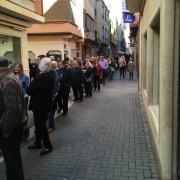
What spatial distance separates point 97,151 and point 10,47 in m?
6.93

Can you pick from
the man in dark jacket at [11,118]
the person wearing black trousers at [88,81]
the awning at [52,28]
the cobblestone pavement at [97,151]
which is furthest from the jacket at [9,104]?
the awning at [52,28]

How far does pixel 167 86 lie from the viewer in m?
4.92

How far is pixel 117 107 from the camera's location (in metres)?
12.2

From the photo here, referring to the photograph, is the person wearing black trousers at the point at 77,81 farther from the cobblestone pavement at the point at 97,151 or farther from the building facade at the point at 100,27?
the building facade at the point at 100,27

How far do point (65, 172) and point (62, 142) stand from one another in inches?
74.3

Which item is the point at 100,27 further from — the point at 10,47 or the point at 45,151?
the point at 45,151

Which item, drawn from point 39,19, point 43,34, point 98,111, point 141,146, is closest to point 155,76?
point 141,146

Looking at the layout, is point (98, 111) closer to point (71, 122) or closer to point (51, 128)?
point (71, 122)

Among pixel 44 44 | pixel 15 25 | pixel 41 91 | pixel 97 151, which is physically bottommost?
pixel 97 151

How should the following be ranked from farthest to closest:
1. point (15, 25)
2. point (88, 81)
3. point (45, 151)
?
point (88, 81) < point (15, 25) < point (45, 151)

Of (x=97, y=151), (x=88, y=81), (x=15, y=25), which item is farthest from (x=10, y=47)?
(x=97, y=151)

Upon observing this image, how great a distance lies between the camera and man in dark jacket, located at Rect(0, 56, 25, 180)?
4.35 meters

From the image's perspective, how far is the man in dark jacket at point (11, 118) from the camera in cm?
435

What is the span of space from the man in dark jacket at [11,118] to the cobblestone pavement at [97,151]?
2.93 feet
